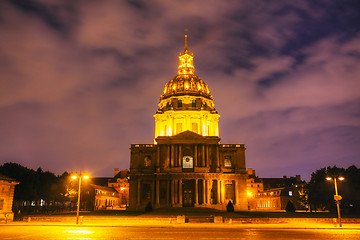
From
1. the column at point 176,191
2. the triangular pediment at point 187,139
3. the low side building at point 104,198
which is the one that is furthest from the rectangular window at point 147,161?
the low side building at point 104,198

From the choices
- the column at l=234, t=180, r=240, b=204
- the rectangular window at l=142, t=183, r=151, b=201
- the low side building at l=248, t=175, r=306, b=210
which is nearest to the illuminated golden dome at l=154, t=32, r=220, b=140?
the rectangular window at l=142, t=183, r=151, b=201

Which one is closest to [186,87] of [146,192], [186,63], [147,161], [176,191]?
[186,63]

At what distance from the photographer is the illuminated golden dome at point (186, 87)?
9094 centimetres

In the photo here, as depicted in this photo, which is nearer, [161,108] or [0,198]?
[0,198]

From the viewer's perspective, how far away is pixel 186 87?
91.6 m

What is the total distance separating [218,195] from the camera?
69.4 m

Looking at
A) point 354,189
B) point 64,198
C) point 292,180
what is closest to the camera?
point 354,189

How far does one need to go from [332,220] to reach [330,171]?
33940mm

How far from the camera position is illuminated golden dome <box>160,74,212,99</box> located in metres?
90.9

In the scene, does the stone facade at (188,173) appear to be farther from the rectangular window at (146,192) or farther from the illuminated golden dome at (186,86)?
the illuminated golden dome at (186,86)

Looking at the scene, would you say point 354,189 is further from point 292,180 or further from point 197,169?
point 292,180

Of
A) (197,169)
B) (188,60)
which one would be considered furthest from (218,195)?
(188,60)

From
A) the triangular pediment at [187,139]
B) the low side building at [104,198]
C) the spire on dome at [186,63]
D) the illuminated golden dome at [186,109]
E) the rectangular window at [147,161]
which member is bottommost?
the low side building at [104,198]

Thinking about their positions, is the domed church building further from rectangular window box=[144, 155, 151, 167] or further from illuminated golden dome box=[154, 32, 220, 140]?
illuminated golden dome box=[154, 32, 220, 140]
